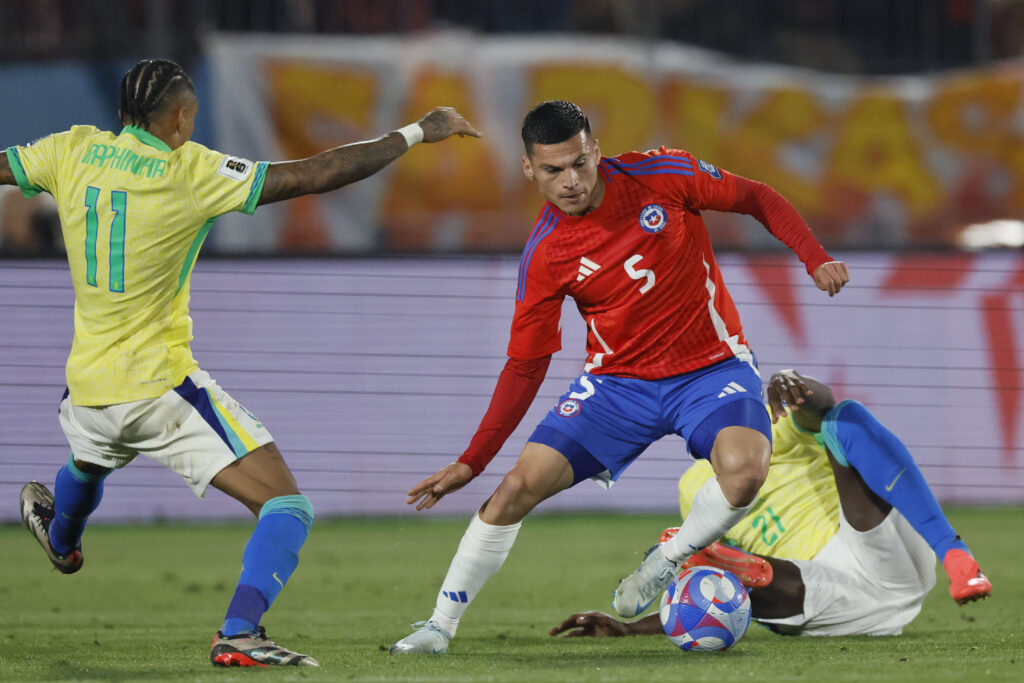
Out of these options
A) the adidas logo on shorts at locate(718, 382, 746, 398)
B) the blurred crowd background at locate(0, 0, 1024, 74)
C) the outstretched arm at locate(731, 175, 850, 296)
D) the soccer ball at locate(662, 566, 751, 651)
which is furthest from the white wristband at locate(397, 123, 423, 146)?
the blurred crowd background at locate(0, 0, 1024, 74)

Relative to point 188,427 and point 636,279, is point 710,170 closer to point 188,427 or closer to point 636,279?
point 636,279

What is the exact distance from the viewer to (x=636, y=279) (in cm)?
477

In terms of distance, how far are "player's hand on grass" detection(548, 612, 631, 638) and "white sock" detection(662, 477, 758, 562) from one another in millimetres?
585

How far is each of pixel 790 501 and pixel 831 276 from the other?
1.10 meters

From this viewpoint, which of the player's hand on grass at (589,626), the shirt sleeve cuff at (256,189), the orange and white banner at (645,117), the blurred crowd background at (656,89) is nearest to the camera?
the shirt sleeve cuff at (256,189)

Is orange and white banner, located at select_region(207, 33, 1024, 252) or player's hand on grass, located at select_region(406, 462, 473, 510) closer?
player's hand on grass, located at select_region(406, 462, 473, 510)

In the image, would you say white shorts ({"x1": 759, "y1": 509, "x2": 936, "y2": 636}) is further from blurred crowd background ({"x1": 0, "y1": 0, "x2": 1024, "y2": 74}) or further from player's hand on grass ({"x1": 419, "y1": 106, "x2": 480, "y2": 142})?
blurred crowd background ({"x1": 0, "y1": 0, "x2": 1024, "y2": 74})

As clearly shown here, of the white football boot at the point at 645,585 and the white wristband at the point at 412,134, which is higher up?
the white wristband at the point at 412,134

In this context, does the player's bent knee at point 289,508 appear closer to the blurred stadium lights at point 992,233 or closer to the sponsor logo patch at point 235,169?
the sponsor logo patch at point 235,169

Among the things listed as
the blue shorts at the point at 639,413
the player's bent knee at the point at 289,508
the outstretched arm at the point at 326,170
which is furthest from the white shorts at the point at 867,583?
the outstretched arm at the point at 326,170

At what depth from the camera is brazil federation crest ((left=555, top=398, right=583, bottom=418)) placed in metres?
4.73

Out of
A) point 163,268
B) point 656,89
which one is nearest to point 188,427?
point 163,268

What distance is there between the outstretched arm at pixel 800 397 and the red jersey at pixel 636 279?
20cm

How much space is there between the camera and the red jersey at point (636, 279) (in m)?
4.75
